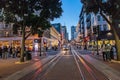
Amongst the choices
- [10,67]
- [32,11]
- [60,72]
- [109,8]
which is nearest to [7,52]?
[32,11]

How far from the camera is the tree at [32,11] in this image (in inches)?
1236

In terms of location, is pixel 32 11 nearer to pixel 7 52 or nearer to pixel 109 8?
pixel 109 8

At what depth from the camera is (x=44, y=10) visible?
3316cm

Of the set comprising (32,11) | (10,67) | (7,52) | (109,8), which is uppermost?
(32,11)

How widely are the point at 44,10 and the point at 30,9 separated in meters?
1.62

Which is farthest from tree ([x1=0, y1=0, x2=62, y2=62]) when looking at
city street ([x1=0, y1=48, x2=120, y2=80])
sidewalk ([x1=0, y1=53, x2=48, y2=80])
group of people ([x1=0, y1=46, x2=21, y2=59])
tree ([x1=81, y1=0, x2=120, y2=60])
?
group of people ([x1=0, y1=46, x2=21, y2=59])

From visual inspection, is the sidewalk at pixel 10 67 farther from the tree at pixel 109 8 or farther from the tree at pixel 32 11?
the tree at pixel 109 8

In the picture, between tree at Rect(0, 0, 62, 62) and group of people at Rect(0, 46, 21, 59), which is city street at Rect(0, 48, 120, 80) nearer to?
tree at Rect(0, 0, 62, 62)

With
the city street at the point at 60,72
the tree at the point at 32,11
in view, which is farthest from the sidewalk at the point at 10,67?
the tree at the point at 32,11

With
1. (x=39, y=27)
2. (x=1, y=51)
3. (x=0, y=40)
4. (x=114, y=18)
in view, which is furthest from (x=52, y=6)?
(x=0, y=40)

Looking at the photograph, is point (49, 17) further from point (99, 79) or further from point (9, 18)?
point (99, 79)

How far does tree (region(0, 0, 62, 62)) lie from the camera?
31.4 m

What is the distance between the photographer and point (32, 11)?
33375 millimetres

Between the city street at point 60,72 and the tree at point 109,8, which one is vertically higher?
the tree at point 109,8
